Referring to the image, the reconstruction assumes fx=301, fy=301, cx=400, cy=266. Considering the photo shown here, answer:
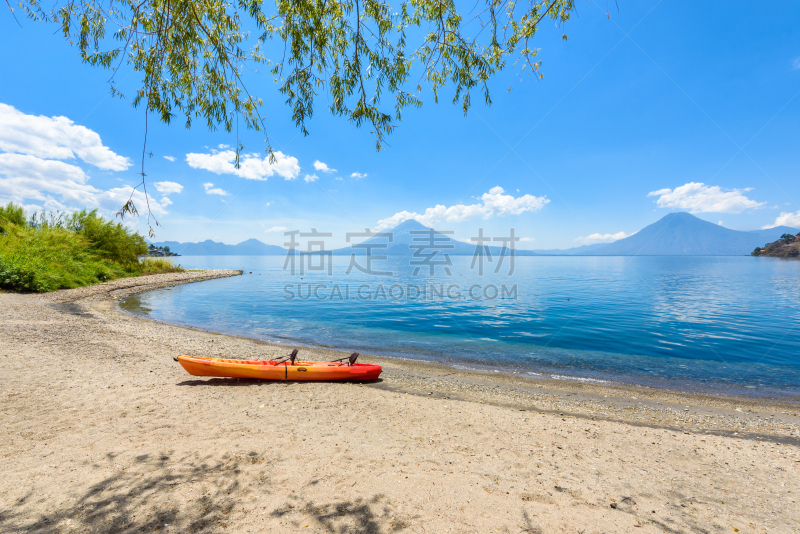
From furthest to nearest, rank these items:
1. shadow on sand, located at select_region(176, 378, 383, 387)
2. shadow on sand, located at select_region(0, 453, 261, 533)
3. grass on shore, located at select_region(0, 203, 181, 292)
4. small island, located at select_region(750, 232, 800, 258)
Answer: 1. small island, located at select_region(750, 232, 800, 258)
2. grass on shore, located at select_region(0, 203, 181, 292)
3. shadow on sand, located at select_region(176, 378, 383, 387)
4. shadow on sand, located at select_region(0, 453, 261, 533)

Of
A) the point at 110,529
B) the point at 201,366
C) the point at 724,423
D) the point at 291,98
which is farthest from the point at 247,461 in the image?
the point at 724,423

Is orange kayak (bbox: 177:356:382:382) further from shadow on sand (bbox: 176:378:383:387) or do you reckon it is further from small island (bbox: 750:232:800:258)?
small island (bbox: 750:232:800:258)

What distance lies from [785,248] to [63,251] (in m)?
211

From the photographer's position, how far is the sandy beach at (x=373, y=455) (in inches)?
131

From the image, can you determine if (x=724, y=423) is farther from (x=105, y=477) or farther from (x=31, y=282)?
(x=31, y=282)

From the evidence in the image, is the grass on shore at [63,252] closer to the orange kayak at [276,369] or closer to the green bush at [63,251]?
the green bush at [63,251]

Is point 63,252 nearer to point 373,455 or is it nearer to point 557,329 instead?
point 373,455

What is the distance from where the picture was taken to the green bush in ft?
64.6

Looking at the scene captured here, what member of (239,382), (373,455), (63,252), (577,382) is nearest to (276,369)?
(239,382)

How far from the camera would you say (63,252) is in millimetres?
24188

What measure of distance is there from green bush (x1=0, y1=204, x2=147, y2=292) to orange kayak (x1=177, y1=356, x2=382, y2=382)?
22.3m

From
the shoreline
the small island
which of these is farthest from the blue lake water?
the small island

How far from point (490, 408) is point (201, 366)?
7187 millimetres

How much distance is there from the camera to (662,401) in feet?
25.9
